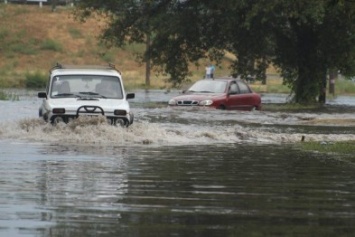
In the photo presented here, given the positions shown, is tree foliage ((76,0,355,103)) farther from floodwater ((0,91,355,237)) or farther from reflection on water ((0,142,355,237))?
reflection on water ((0,142,355,237))

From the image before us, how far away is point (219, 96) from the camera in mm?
38094

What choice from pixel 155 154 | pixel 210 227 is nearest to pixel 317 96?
pixel 155 154

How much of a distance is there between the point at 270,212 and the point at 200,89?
27.1 m

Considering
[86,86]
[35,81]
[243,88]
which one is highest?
[86,86]

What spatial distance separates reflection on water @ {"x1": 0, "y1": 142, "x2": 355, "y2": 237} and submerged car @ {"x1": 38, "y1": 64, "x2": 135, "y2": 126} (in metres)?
2.96

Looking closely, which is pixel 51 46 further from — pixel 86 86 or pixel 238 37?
pixel 86 86

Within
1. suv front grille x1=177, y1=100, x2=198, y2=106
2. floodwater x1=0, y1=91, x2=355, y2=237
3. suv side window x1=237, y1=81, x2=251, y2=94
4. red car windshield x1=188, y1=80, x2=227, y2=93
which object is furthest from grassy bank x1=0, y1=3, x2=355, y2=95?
floodwater x1=0, y1=91, x2=355, y2=237

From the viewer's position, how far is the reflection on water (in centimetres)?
1037

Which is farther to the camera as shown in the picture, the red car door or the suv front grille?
the red car door

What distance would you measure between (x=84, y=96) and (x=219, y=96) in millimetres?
15408

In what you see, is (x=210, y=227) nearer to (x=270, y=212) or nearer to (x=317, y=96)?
(x=270, y=212)

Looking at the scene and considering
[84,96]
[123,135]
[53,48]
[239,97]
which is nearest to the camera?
[123,135]

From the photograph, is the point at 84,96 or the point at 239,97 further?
the point at 239,97

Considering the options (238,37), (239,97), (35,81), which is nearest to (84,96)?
(239,97)
